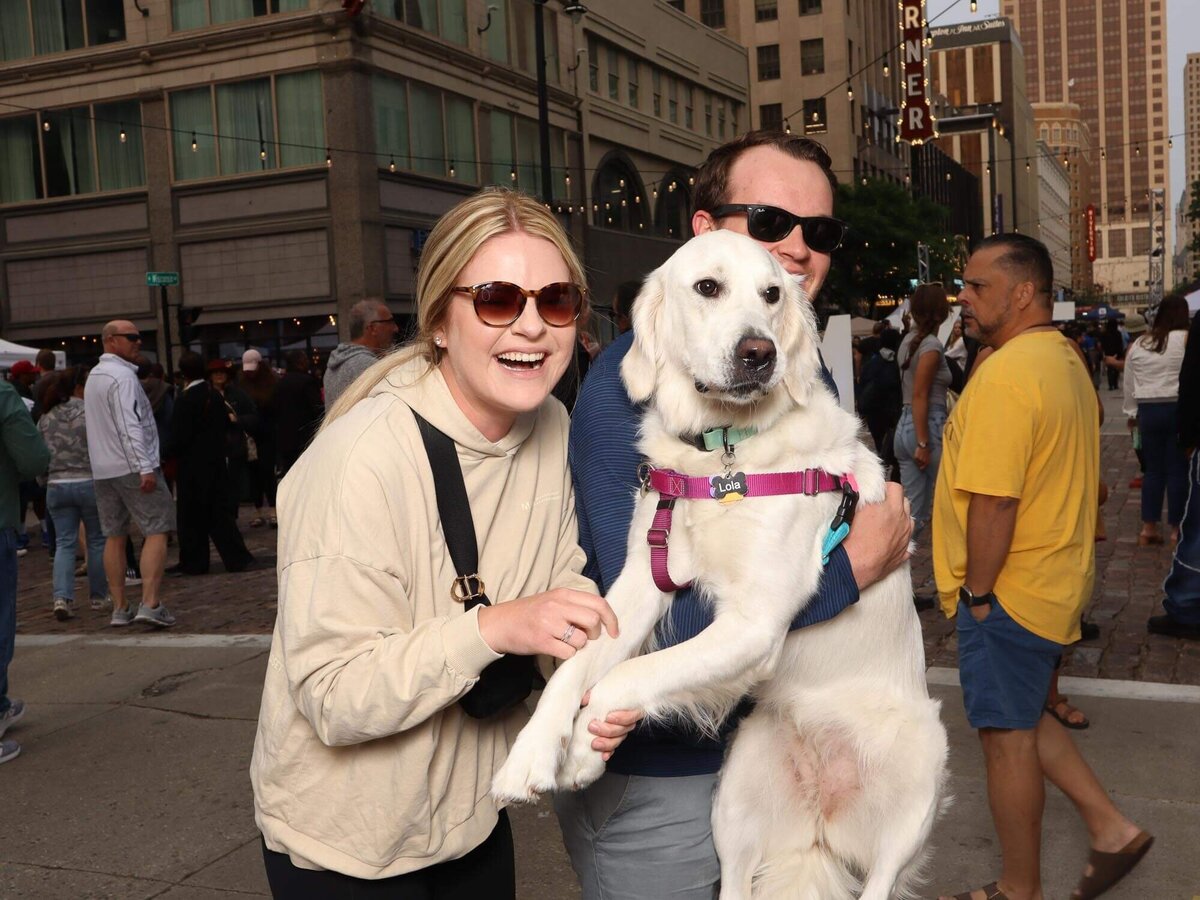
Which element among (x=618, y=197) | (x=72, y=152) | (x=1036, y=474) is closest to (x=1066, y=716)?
(x=1036, y=474)

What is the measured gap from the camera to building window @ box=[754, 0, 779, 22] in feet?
196

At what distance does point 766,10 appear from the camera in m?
59.8

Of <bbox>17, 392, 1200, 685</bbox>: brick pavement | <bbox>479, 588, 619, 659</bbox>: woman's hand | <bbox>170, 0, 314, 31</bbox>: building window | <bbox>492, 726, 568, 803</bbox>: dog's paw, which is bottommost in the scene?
<bbox>17, 392, 1200, 685</bbox>: brick pavement

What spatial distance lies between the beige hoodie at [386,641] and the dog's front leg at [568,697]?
121mm

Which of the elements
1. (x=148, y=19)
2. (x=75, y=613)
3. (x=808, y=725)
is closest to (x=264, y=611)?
(x=75, y=613)

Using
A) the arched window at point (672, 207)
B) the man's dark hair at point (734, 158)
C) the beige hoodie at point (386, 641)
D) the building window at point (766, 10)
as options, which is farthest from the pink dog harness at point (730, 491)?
the building window at point (766, 10)

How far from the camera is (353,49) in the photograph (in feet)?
85.2

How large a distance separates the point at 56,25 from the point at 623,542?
106ft

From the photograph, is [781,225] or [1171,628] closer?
[781,225]

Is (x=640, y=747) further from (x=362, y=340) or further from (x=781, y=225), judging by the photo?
(x=362, y=340)

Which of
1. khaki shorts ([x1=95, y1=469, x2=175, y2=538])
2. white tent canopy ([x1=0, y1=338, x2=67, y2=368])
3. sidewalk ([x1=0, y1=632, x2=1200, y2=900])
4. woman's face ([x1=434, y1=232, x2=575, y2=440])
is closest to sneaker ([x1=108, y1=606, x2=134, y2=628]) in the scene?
khaki shorts ([x1=95, y1=469, x2=175, y2=538])

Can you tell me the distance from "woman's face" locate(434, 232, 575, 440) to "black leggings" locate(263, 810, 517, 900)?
92 centimetres

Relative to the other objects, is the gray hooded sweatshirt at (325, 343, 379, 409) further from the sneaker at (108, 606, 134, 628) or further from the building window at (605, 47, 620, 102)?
the building window at (605, 47, 620, 102)

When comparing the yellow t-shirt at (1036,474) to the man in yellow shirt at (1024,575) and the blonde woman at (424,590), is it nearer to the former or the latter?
the man in yellow shirt at (1024,575)
